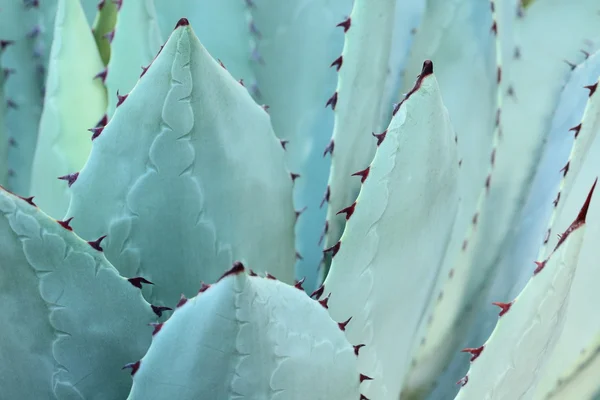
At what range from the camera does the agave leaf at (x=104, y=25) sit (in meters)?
0.66

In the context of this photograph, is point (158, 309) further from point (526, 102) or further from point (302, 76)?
point (526, 102)

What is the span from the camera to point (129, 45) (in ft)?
1.90

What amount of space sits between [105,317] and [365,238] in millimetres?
158

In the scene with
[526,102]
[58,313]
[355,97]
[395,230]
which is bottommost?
[58,313]

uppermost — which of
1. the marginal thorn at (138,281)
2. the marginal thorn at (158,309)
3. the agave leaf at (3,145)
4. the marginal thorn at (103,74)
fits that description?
the marginal thorn at (103,74)

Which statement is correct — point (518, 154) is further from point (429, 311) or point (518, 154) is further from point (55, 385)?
point (55, 385)

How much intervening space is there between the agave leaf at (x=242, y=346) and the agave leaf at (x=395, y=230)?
76 mm

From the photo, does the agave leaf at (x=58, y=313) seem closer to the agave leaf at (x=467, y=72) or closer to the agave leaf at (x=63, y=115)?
the agave leaf at (x=63, y=115)

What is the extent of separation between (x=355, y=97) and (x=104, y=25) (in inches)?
9.8

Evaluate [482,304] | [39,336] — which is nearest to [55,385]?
[39,336]

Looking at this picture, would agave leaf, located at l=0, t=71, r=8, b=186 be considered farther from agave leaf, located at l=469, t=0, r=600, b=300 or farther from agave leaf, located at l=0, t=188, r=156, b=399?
agave leaf, located at l=469, t=0, r=600, b=300

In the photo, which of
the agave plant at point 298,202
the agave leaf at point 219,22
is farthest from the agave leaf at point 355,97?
the agave leaf at point 219,22

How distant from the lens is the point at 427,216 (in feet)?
1.62

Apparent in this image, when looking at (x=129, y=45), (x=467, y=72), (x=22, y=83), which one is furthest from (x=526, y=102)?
(x=22, y=83)
